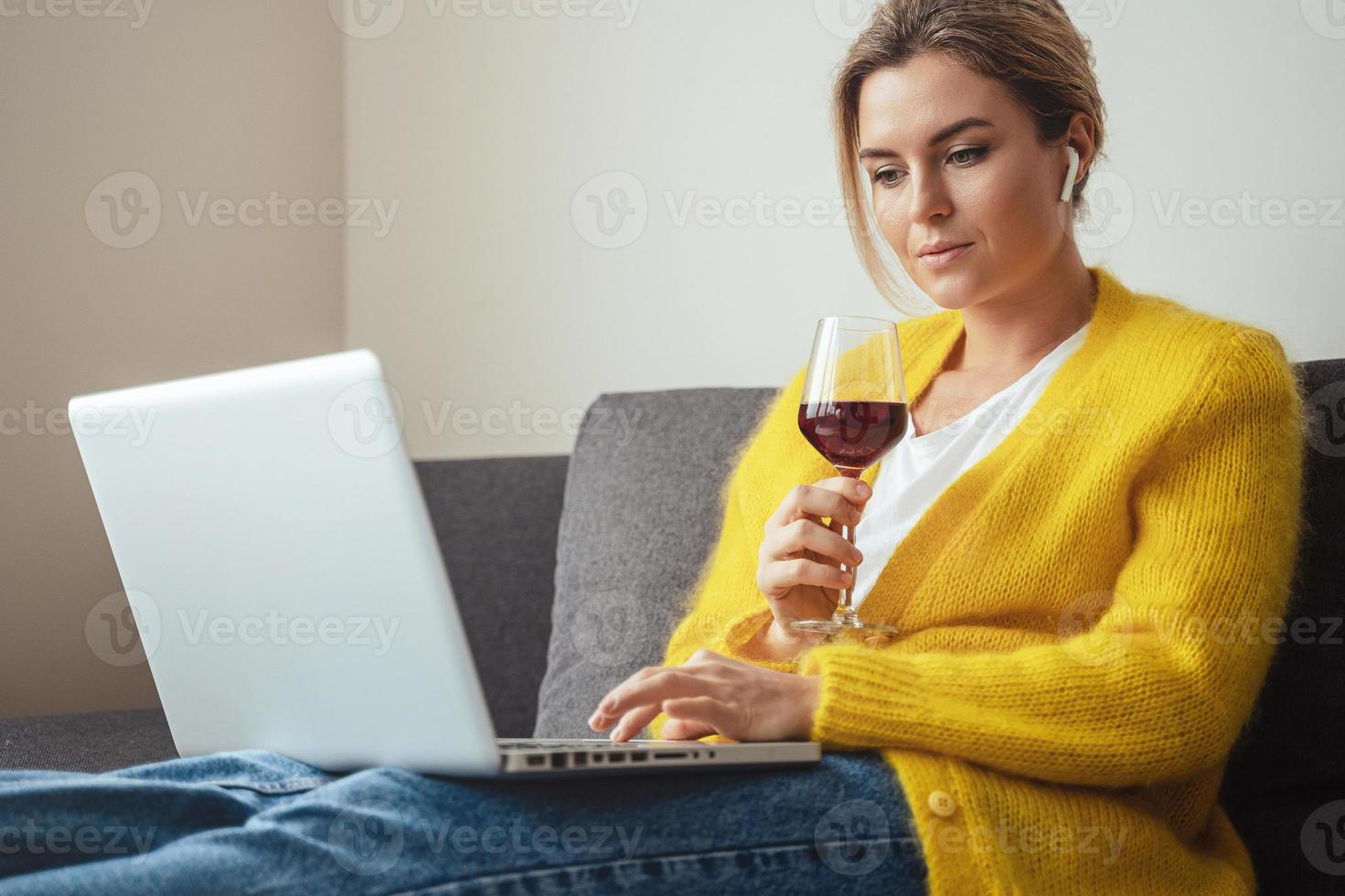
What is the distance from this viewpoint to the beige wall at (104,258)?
7.16ft

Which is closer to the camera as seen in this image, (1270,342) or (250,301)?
(1270,342)

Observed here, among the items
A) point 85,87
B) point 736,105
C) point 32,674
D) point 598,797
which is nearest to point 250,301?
point 85,87

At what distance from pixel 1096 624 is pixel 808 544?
0.30 meters

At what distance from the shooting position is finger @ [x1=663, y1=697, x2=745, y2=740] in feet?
Answer: 3.35

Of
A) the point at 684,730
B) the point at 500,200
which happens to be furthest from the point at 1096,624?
the point at 500,200

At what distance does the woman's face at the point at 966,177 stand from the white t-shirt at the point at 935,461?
0.37 ft

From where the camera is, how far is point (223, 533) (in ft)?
3.18

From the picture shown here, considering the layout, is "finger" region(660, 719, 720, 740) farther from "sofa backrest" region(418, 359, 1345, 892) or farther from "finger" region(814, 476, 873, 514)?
"sofa backrest" region(418, 359, 1345, 892)

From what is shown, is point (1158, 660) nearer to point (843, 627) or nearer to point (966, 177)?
point (843, 627)

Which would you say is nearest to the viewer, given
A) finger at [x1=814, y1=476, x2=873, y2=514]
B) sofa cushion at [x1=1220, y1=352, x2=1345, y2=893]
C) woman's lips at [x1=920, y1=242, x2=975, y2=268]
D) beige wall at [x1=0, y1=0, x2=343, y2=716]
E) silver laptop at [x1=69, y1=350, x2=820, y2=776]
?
silver laptop at [x1=69, y1=350, x2=820, y2=776]

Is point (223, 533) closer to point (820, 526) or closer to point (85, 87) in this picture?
point (820, 526)

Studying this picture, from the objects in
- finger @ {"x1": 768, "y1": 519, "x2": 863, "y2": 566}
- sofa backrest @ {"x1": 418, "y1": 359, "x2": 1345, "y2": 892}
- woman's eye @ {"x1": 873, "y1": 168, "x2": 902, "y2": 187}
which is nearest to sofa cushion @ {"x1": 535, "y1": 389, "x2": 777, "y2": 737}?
sofa backrest @ {"x1": 418, "y1": 359, "x2": 1345, "y2": 892}

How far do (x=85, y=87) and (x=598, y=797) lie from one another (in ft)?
6.36

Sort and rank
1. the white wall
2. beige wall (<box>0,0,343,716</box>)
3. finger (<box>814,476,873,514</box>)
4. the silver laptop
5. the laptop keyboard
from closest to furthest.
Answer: the silver laptop
the laptop keyboard
finger (<box>814,476,873,514</box>)
the white wall
beige wall (<box>0,0,343,716</box>)
